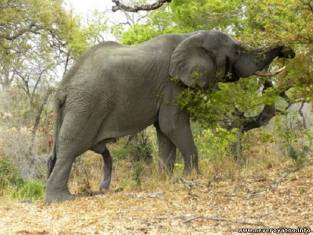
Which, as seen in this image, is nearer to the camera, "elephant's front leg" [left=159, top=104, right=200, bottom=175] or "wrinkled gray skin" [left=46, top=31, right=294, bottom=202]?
"wrinkled gray skin" [left=46, top=31, right=294, bottom=202]

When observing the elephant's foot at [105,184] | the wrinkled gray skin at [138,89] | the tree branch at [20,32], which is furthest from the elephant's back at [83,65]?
the tree branch at [20,32]

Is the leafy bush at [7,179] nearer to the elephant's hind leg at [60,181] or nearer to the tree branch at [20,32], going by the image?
the elephant's hind leg at [60,181]

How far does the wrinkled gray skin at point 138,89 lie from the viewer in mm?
9953

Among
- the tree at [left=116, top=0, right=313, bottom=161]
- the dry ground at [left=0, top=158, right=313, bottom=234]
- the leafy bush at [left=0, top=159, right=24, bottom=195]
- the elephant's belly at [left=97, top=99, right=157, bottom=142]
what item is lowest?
the dry ground at [left=0, top=158, right=313, bottom=234]

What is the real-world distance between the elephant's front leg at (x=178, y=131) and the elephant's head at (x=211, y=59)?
0.63 meters

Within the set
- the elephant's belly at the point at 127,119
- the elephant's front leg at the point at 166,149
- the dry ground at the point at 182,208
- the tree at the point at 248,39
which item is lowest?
the dry ground at the point at 182,208

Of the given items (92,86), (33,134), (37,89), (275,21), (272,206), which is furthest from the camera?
(37,89)

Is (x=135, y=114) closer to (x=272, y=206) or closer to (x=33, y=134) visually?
(x=272, y=206)

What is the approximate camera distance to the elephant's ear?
1079 cm

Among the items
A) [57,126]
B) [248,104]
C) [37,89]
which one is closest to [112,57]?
[57,126]

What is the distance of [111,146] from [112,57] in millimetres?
12184

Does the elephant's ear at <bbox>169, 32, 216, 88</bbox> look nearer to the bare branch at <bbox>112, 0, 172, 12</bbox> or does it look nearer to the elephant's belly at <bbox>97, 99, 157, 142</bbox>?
the elephant's belly at <bbox>97, 99, 157, 142</bbox>

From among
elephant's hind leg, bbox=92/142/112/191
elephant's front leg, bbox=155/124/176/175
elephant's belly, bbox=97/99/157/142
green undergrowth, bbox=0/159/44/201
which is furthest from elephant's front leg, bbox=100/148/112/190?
green undergrowth, bbox=0/159/44/201

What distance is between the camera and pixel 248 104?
13484mm
